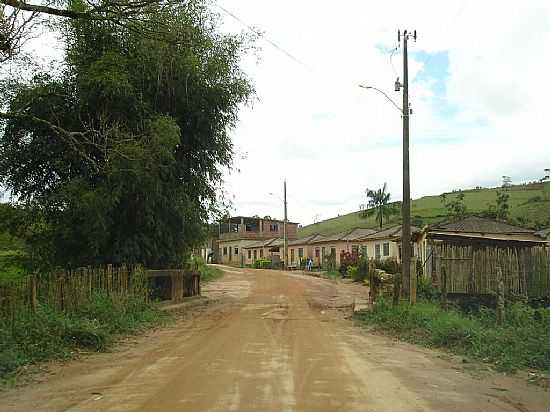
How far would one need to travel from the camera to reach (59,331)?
12133 mm

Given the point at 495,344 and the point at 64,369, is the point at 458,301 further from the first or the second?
the point at 64,369

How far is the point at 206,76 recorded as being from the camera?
65.9 feet

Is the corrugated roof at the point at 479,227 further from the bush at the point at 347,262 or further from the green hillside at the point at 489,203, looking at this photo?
the bush at the point at 347,262

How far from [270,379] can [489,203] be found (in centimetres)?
6171

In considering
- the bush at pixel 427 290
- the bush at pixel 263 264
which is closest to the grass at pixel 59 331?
the bush at pixel 427 290

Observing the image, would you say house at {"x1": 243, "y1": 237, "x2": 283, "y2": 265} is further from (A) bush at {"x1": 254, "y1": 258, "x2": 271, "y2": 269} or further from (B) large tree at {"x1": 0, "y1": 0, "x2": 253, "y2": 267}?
(B) large tree at {"x1": 0, "y1": 0, "x2": 253, "y2": 267}

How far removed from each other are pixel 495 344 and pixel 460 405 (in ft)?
15.2

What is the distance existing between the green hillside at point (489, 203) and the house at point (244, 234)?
10.5 meters

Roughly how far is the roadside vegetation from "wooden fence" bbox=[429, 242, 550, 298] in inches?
32.0

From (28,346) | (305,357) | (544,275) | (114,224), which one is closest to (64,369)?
(28,346)

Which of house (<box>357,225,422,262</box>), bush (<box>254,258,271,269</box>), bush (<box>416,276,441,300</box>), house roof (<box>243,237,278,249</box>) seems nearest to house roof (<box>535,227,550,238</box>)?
bush (<box>416,276,441,300</box>)

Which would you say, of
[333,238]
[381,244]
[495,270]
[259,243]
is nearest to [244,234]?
[259,243]

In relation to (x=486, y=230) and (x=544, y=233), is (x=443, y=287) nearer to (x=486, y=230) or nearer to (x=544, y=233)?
(x=486, y=230)

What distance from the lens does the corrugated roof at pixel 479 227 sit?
101ft
